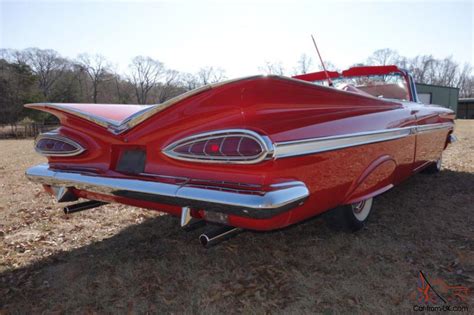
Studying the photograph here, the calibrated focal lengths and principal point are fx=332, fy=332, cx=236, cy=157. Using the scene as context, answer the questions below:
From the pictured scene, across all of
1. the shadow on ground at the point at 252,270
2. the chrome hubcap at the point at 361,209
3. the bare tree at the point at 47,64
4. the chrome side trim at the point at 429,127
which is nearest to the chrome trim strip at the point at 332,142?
the chrome side trim at the point at 429,127

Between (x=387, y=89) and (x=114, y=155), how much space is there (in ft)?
12.1

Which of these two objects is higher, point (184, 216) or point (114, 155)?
point (114, 155)

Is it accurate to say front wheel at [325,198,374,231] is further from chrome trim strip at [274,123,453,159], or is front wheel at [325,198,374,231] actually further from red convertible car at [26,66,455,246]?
chrome trim strip at [274,123,453,159]

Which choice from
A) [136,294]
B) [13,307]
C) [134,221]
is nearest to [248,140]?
[136,294]

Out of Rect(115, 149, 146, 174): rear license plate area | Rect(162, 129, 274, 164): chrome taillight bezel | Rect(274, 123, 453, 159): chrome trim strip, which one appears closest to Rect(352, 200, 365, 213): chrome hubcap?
Rect(274, 123, 453, 159): chrome trim strip

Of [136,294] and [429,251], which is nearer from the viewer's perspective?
[136,294]

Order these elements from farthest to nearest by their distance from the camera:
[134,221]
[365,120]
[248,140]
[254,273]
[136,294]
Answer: [134,221], [365,120], [254,273], [136,294], [248,140]

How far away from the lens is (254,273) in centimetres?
237

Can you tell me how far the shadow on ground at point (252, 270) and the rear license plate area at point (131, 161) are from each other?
751 mm

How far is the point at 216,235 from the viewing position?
6.40 ft

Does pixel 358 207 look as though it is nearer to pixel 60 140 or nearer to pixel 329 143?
pixel 329 143

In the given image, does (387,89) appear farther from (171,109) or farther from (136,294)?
(136,294)

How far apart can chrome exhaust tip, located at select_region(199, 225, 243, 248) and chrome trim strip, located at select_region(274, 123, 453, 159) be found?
0.57m

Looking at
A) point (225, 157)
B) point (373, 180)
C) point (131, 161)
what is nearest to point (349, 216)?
point (373, 180)
